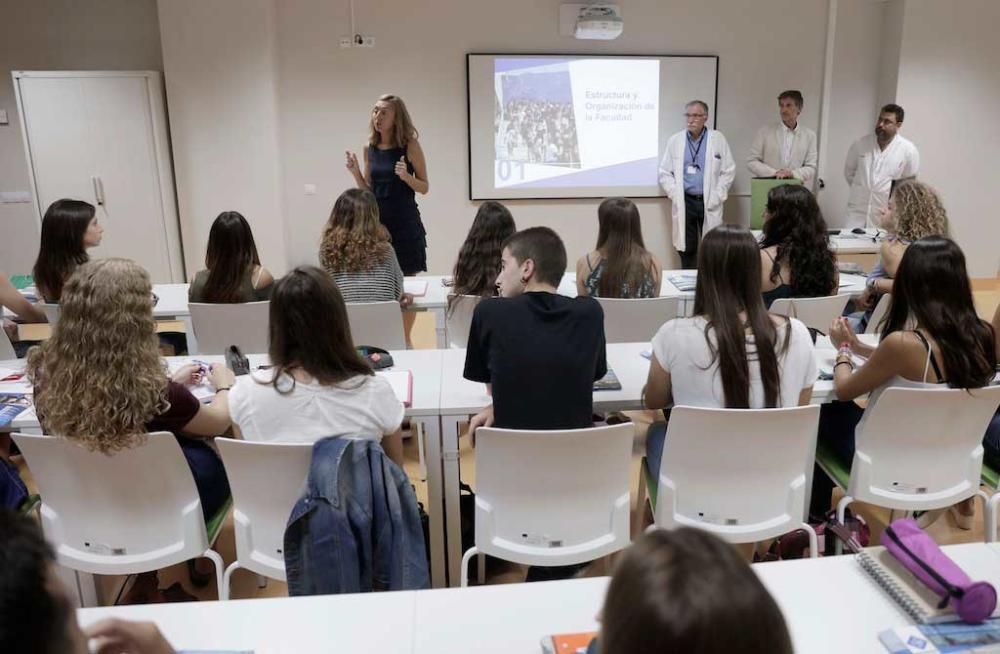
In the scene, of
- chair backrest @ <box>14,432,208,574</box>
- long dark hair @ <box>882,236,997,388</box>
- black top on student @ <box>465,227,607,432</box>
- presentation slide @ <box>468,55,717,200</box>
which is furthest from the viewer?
presentation slide @ <box>468,55,717,200</box>

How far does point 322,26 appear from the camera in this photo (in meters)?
6.36

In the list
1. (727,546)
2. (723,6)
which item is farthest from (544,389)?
(723,6)

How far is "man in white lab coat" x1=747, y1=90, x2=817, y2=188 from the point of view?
21.8 feet

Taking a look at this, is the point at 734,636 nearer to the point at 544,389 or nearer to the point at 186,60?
the point at 544,389

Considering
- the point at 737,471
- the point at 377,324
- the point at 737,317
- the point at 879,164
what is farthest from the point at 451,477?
the point at 879,164

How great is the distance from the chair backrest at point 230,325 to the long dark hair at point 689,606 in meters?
2.76

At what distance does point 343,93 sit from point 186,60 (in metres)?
1.23

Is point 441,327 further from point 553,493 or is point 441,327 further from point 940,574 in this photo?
point 940,574

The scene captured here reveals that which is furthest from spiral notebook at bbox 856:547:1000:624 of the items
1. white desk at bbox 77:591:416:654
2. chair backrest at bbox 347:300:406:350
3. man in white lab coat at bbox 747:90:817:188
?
man in white lab coat at bbox 747:90:817:188

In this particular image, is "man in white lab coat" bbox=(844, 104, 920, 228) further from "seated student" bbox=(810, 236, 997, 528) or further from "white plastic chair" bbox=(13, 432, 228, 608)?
"white plastic chair" bbox=(13, 432, 228, 608)

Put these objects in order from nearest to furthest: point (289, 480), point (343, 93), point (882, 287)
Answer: point (289, 480) → point (882, 287) → point (343, 93)

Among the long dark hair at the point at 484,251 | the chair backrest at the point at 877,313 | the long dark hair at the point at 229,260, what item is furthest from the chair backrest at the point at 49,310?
the chair backrest at the point at 877,313

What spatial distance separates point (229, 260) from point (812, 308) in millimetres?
2610

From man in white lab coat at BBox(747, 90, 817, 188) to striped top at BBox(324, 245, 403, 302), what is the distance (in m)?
4.18
